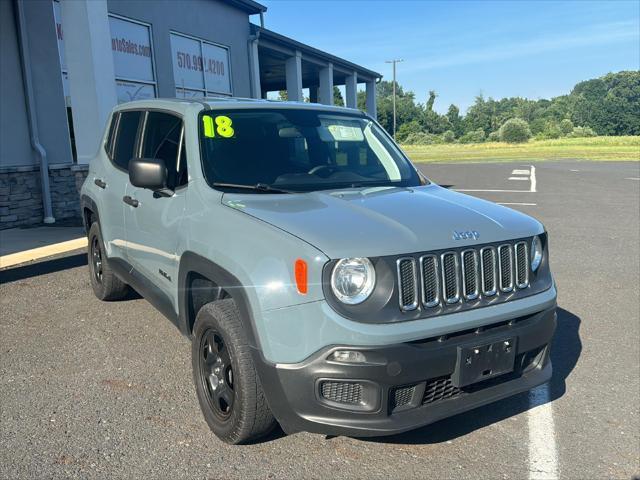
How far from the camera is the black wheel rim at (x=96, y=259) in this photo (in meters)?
5.52

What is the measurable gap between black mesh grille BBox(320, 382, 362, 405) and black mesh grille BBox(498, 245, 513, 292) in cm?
93

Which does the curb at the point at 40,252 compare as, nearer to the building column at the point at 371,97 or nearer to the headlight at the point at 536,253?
the headlight at the point at 536,253

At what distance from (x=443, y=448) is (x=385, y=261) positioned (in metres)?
1.18

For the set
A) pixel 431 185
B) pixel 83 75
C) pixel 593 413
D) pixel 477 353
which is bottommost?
pixel 593 413

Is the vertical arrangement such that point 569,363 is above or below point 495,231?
below

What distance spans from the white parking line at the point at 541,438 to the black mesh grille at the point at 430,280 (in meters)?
1.03

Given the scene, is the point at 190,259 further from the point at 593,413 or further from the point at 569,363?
the point at 569,363

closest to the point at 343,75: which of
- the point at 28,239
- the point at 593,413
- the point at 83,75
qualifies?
the point at 83,75

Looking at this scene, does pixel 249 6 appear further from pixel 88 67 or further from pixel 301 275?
pixel 301 275

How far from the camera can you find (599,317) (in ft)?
16.9

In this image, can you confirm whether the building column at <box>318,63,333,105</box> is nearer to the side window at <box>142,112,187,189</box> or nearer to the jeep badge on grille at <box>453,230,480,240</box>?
the side window at <box>142,112,187,189</box>

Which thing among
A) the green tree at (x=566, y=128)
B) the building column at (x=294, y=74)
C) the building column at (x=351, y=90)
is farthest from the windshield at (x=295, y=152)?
the green tree at (x=566, y=128)

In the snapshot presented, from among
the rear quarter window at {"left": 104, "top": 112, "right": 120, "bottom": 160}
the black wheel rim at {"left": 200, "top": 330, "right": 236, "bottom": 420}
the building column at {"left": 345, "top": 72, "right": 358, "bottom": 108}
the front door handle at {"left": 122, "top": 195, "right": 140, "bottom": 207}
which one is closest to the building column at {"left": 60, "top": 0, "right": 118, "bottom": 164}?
the rear quarter window at {"left": 104, "top": 112, "right": 120, "bottom": 160}

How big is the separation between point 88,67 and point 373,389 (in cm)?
904
